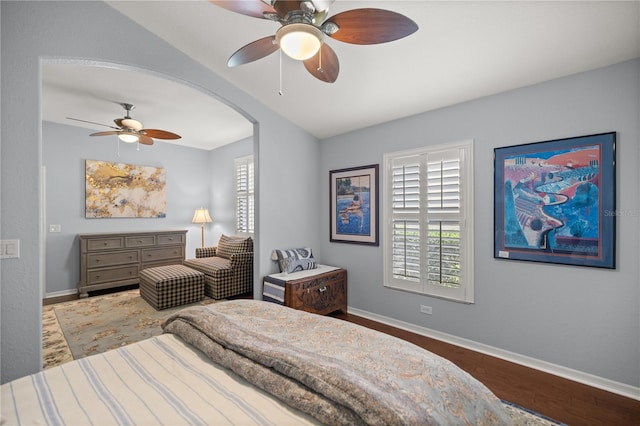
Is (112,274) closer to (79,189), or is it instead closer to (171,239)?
(171,239)

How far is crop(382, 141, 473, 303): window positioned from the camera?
9.33 ft

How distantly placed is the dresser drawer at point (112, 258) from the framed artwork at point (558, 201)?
5.41m

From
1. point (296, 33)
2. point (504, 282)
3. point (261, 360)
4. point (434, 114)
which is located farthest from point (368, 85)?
point (261, 360)

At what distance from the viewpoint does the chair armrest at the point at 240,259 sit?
442cm

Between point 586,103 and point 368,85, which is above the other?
point 368,85

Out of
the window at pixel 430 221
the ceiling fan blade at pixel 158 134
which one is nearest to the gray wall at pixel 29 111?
the ceiling fan blade at pixel 158 134

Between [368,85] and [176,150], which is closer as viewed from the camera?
[368,85]

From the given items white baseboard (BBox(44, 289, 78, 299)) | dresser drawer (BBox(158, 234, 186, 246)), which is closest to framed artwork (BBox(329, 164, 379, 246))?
dresser drawer (BBox(158, 234, 186, 246))

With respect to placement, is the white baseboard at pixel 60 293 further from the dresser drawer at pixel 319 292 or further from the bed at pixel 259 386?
the bed at pixel 259 386

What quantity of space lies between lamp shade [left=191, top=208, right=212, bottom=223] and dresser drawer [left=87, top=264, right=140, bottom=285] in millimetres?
1363

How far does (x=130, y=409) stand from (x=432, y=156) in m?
3.11

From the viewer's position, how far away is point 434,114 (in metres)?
3.07

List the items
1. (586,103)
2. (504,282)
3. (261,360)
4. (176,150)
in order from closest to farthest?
(261,360) < (586,103) < (504,282) < (176,150)

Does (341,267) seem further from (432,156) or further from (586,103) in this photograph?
(586,103)
